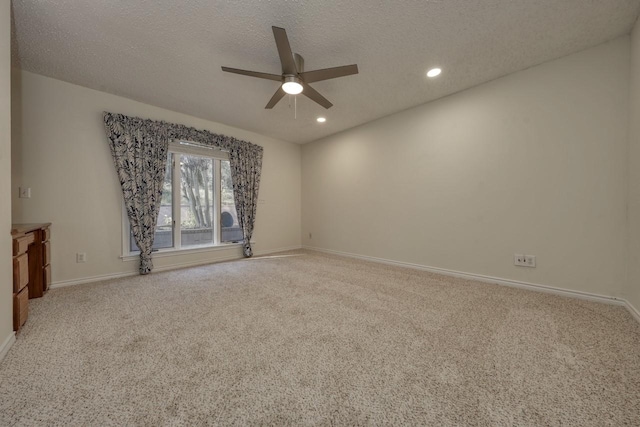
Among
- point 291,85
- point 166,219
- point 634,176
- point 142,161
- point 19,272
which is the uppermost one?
point 291,85

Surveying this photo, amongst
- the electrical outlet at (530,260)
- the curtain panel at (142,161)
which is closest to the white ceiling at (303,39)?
the curtain panel at (142,161)

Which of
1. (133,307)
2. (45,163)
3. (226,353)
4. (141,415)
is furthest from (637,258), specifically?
(45,163)

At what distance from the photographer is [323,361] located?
4.51 ft

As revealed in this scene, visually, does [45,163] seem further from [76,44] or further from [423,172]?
[423,172]

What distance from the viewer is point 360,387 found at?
117cm

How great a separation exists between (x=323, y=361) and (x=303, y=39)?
8.43ft

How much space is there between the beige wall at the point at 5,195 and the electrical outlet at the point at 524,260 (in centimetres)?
439

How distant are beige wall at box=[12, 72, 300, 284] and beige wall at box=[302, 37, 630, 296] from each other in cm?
367

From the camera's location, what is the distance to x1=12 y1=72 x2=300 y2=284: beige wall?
255cm

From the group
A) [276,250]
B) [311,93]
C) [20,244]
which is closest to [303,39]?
[311,93]

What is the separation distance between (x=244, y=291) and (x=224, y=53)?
2.49 metres

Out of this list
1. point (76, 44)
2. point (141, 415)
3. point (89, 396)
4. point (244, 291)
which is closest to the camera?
point (141, 415)

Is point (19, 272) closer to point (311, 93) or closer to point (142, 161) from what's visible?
point (142, 161)

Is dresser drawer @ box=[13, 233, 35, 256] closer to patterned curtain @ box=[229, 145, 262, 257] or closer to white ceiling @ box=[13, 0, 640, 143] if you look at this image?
white ceiling @ box=[13, 0, 640, 143]
